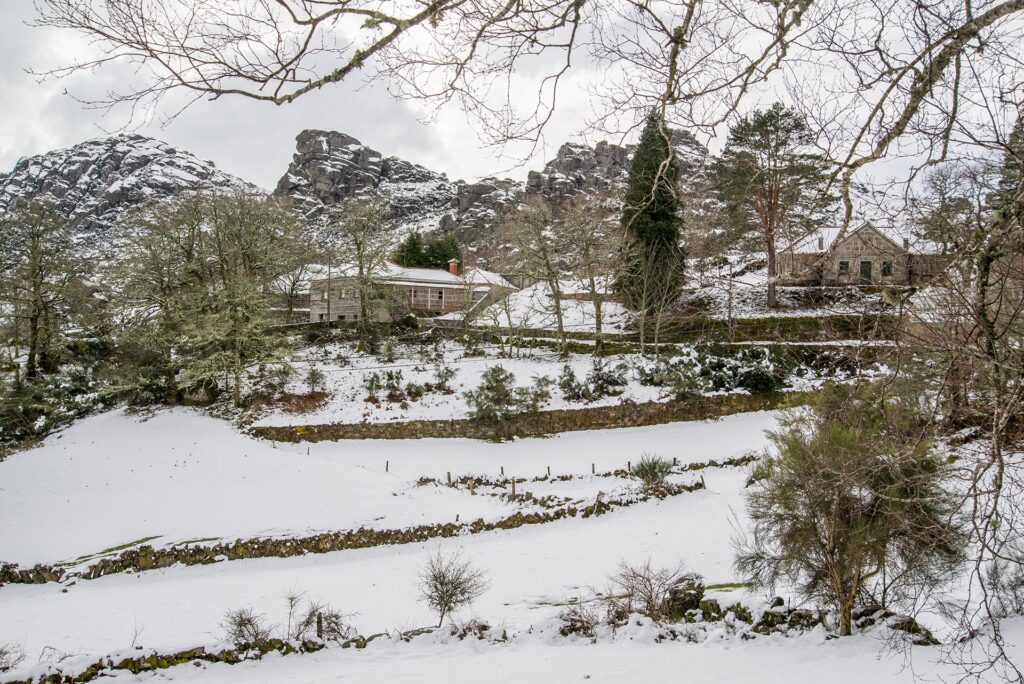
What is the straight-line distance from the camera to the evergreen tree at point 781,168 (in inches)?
101

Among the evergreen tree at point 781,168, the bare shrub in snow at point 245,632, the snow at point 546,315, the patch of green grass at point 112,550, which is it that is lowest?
the patch of green grass at point 112,550

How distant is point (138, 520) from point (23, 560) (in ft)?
6.66

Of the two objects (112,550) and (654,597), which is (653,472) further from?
(112,550)

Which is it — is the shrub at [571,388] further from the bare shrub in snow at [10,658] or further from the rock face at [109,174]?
the rock face at [109,174]

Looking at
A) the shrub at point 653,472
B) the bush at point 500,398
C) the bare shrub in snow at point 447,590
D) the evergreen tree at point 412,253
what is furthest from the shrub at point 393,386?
the evergreen tree at point 412,253

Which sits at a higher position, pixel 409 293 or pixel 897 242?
pixel 409 293

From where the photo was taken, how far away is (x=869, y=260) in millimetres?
2576

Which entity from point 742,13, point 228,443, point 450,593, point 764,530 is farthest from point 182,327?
point 742,13

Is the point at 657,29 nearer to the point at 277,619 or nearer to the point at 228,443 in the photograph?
the point at 277,619

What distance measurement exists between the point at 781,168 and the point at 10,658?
9868 millimetres

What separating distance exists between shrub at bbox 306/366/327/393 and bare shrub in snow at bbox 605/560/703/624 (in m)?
16.2

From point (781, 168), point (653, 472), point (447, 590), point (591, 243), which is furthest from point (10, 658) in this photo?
point (591, 243)

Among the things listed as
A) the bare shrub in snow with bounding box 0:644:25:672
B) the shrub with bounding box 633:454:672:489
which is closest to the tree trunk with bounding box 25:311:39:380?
the bare shrub in snow with bounding box 0:644:25:672

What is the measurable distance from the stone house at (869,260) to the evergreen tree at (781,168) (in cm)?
11
